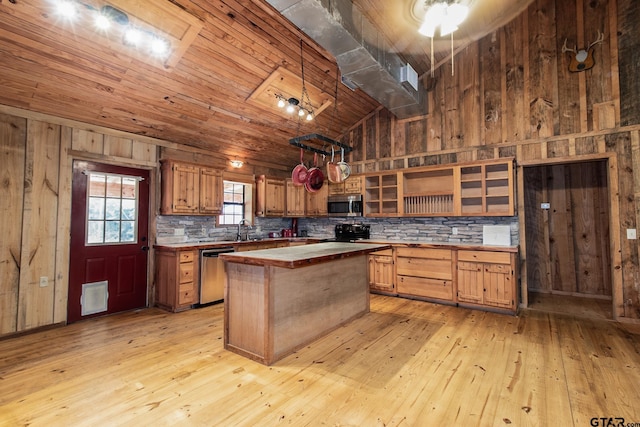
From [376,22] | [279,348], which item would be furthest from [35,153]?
[376,22]

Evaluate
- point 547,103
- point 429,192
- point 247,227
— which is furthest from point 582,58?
point 247,227

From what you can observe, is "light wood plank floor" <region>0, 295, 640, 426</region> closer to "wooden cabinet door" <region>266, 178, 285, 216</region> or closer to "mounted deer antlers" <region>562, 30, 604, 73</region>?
"wooden cabinet door" <region>266, 178, 285, 216</region>

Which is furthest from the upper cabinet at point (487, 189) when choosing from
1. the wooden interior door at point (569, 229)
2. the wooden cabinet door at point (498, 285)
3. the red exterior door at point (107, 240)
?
the red exterior door at point (107, 240)

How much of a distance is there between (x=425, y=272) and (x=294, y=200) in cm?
308

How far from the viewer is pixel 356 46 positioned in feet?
11.3

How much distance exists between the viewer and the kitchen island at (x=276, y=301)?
9.29 feet

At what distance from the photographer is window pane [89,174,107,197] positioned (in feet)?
13.8

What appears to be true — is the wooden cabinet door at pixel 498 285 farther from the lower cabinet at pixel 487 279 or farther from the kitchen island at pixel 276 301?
the kitchen island at pixel 276 301

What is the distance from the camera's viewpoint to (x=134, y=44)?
10.6 ft

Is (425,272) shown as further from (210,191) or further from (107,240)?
(107,240)

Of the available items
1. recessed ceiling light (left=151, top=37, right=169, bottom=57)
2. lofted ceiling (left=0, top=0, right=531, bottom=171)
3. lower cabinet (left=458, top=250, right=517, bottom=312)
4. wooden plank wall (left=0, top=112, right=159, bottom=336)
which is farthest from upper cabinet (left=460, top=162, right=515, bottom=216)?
wooden plank wall (left=0, top=112, right=159, bottom=336)

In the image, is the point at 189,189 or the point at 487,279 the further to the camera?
the point at 189,189

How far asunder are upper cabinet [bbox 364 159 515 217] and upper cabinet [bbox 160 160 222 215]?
2779 millimetres

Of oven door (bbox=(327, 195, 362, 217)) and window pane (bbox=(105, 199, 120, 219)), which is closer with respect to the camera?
window pane (bbox=(105, 199, 120, 219))
